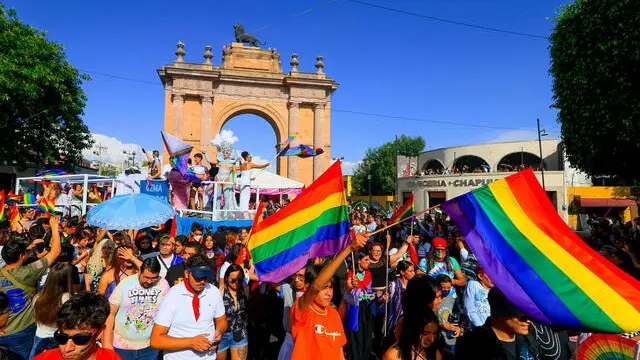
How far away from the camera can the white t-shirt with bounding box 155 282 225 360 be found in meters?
3.33

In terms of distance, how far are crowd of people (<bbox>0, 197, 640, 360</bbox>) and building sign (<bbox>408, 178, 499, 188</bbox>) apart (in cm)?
2999

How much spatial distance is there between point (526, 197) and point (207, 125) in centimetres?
2934

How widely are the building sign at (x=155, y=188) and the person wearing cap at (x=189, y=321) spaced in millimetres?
7637

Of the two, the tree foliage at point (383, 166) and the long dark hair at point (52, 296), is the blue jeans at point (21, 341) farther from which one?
the tree foliage at point (383, 166)

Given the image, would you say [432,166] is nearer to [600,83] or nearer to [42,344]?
[600,83]

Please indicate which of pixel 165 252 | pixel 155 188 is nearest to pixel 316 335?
pixel 165 252

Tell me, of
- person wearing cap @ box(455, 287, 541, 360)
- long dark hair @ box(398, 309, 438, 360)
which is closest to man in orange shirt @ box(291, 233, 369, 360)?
long dark hair @ box(398, 309, 438, 360)

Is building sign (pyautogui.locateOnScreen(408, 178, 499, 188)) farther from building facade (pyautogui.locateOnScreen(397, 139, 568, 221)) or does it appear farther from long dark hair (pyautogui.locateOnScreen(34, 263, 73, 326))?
long dark hair (pyautogui.locateOnScreen(34, 263, 73, 326))

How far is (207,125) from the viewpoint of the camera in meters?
30.2

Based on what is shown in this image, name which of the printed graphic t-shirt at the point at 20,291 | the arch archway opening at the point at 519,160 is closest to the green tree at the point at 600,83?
the printed graphic t-shirt at the point at 20,291

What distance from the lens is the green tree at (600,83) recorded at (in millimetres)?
11977

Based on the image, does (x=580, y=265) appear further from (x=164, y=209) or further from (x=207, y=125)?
(x=207, y=125)

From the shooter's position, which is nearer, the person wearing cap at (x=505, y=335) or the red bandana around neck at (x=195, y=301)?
the person wearing cap at (x=505, y=335)

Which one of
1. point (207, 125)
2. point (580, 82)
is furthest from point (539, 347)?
point (207, 125)
